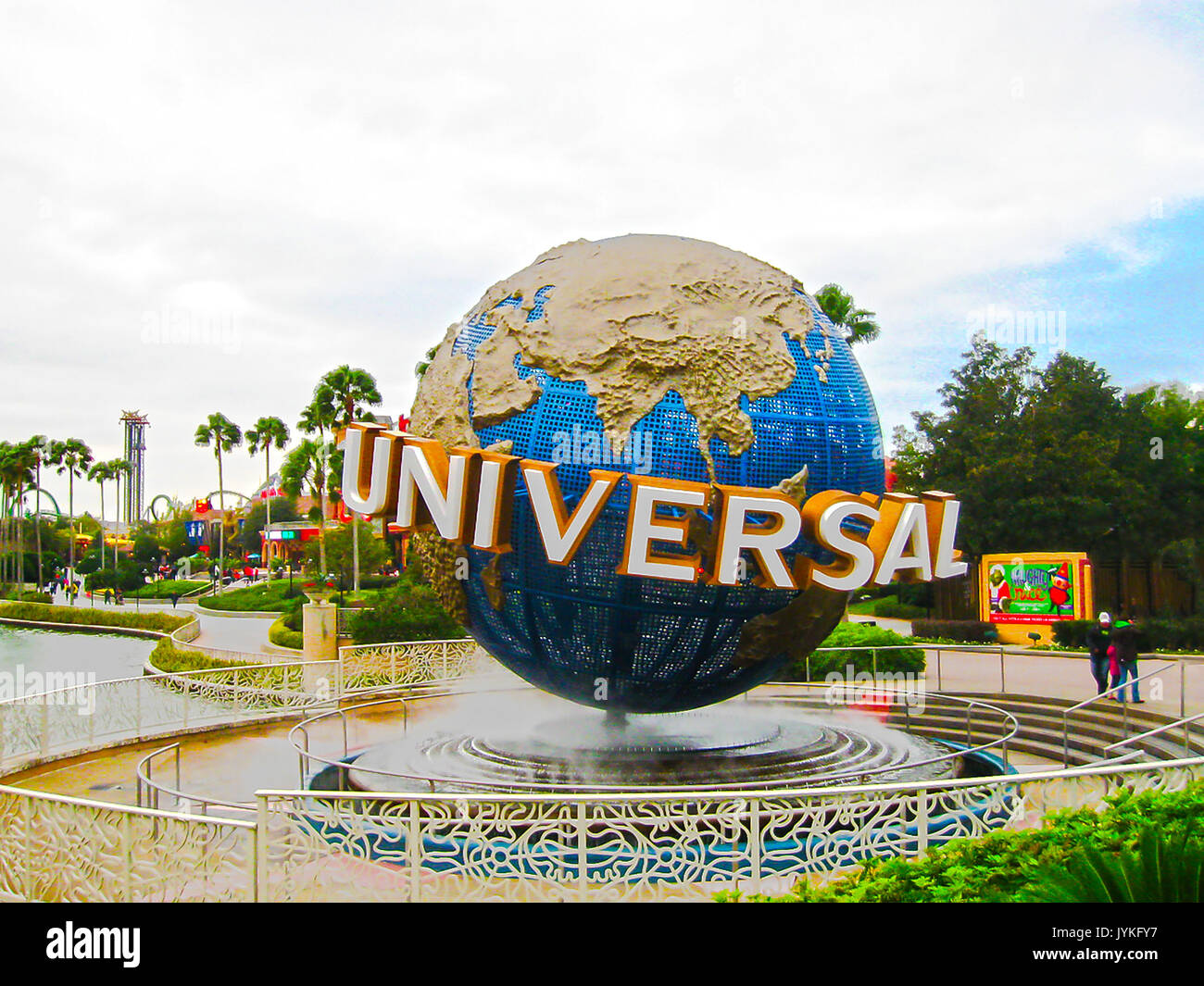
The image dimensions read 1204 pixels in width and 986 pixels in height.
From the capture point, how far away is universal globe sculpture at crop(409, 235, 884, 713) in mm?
9234

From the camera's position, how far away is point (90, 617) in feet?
137

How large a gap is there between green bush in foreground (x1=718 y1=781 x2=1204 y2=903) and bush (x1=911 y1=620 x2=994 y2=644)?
896 inches

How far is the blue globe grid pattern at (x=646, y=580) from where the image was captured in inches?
362

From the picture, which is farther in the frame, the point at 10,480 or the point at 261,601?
the point at 10,480

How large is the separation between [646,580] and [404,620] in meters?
14.4

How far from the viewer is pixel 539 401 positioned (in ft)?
31.4

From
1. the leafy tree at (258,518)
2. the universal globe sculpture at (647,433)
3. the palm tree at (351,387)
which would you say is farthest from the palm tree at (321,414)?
the leafy tree at (258,518)

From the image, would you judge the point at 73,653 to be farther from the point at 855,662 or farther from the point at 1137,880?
the point at 1137,880

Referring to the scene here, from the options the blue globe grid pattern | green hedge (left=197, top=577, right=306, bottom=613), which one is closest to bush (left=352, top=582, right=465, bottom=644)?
the blue globe grid pattern

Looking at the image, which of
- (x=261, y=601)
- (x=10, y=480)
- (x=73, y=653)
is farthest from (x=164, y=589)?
(x=73, y=653)

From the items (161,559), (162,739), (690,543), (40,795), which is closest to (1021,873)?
(690,543)

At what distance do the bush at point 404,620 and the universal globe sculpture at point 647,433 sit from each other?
490 inches

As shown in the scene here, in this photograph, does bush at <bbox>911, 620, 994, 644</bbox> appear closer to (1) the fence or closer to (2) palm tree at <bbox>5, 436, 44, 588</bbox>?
(1) the fence
